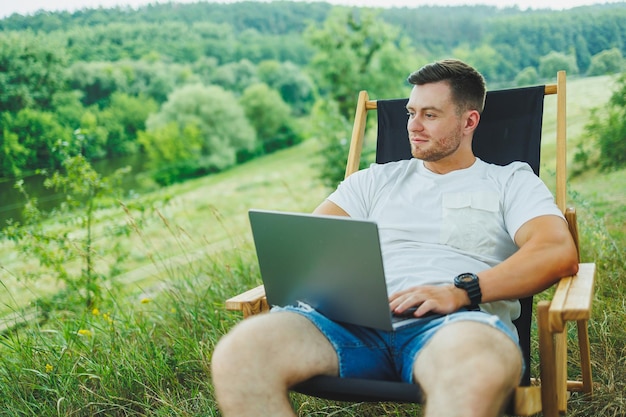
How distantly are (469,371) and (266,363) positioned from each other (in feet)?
1.71

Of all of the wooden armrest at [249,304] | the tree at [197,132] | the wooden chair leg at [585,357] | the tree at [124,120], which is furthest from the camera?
the tree at [197,132]

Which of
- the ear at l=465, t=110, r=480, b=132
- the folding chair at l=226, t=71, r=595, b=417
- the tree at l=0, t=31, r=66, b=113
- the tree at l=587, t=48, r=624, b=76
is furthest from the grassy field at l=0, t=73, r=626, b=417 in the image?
the tree at l=0, t=31, r=66, b=113

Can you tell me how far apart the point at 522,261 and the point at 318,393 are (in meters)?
0.68

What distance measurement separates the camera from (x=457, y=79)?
2.32 metres

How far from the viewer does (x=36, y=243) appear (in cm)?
417

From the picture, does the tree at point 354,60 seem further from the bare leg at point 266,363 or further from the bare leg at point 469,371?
the bare leg at point 469,371

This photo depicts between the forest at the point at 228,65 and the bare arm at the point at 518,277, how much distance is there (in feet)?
11.6

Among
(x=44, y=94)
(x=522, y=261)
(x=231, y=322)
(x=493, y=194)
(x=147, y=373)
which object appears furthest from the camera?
(x=44, y=94)

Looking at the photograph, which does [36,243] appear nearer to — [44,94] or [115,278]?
[115,278]

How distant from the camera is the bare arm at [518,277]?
1889mm

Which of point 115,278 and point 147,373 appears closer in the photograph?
point 147,373

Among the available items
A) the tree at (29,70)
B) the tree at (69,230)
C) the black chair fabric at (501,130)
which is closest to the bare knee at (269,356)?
the black chair fabric at (501,130)

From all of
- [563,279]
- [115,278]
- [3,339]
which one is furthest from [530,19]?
[3,339]

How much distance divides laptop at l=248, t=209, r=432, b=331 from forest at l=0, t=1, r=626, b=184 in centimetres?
333
